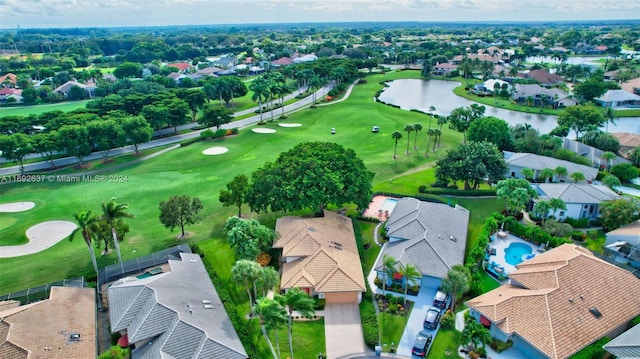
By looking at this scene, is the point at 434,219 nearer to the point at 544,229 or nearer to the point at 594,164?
the point at 544,229

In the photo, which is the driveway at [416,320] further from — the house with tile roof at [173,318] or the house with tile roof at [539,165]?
the house with tile roof at [539,165]

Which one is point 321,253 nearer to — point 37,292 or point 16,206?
point 37,292

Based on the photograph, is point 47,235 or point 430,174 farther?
point 430,174

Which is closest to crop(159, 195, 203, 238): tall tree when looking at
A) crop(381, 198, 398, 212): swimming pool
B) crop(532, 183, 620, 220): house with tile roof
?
crop(381, 198, 398, 212): swimming pool

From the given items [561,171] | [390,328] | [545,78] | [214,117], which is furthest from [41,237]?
[545,78]

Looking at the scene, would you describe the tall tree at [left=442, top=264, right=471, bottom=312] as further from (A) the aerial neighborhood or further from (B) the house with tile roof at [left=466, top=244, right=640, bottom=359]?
(B) the house with tile roof at [left=466, top=244, right=640, bottom=359]

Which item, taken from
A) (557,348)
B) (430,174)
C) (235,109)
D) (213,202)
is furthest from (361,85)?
(557,348)
